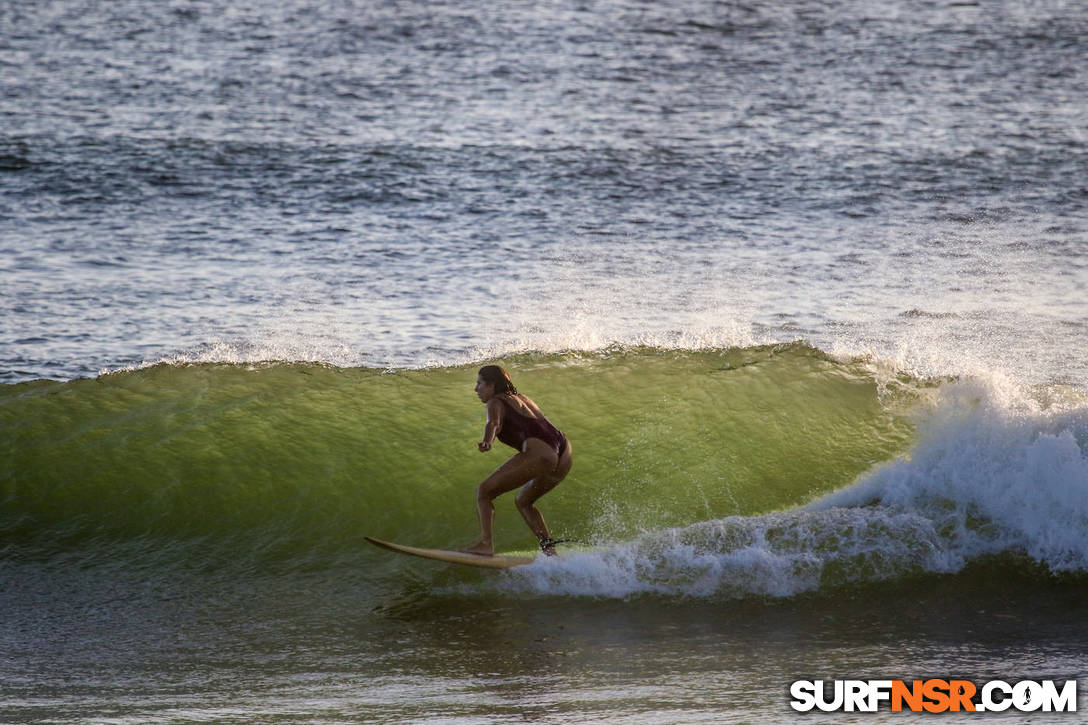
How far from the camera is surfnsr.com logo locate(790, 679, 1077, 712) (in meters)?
6.82

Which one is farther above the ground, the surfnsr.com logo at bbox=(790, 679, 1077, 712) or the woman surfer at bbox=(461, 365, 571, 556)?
the woman surfer at bbox=(461, 365, 571, 556)

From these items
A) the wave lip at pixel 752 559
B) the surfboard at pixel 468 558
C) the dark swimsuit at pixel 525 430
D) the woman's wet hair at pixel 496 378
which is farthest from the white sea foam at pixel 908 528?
the woman's wet hair at pixel 496 378

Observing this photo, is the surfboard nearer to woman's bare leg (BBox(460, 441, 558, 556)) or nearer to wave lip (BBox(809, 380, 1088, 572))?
woman's bare leg (BBox(460, 441, 558, 556))

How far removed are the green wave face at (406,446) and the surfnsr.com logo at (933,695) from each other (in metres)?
3.36

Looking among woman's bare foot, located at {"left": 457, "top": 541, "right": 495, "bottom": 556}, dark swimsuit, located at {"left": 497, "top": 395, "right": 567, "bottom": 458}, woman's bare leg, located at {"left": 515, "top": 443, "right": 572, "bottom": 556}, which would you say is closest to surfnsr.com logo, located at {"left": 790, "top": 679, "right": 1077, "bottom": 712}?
woman's bare leg, located at {"left": 515, "top": 443, "right": 572, "bottom": 556}

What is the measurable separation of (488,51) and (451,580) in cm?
2606

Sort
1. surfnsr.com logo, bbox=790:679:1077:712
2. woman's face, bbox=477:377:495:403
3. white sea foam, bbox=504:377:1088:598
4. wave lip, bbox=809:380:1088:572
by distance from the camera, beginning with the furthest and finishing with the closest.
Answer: wave lip, bbox=809:380:1088:572 < white sea foam, bbox=504:377:1088:598 < woman's face, bbox=477:377:495:403 < surfnsr.com logo, bbox=790:679:1077:712

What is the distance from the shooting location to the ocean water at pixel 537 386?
8344 mm

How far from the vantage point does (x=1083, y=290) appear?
1795 centimetres

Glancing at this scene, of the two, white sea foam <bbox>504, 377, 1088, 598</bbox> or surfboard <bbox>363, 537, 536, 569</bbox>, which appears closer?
surfboard <bbox>363, 537, 536, 569</bbox>

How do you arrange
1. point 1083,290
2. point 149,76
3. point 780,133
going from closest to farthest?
point 1083,290 → point 780,133 → point 149,76

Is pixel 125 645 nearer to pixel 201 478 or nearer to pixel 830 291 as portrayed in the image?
pixel 201 478

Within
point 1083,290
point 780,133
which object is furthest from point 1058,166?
point 1083,290

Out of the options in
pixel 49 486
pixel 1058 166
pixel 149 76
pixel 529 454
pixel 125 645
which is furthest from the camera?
pixel 149 76
